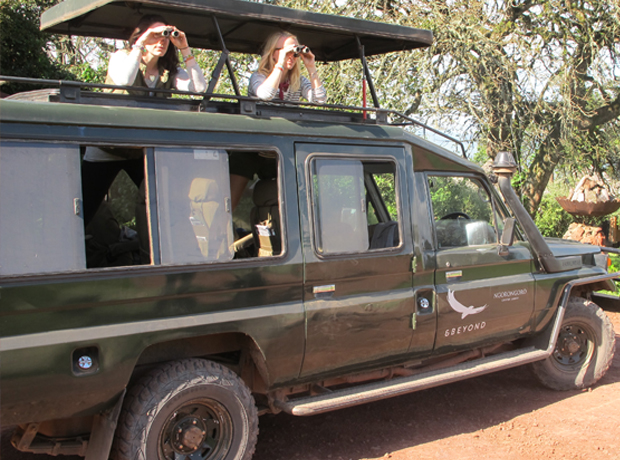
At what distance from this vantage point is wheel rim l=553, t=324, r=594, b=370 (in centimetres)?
548

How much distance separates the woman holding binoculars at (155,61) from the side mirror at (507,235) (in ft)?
8.56

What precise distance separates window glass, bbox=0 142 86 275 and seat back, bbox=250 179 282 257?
1243mm

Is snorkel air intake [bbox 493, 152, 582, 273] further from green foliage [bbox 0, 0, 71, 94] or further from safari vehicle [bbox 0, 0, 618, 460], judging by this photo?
green foliage [bbox 0, 0, 71, 94]

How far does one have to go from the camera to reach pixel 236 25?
4.47 m

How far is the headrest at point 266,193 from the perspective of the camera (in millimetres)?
3930

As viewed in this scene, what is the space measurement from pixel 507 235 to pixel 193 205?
262cm

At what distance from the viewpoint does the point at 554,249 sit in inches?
209

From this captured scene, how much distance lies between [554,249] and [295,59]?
115 inches

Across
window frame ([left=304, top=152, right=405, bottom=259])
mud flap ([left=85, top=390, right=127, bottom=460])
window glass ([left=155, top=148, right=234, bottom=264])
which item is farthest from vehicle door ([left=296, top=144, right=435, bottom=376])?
mud flap ([left=85, top=390, right=127, bottom=460])

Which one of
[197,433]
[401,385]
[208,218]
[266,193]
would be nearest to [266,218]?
[266,193]

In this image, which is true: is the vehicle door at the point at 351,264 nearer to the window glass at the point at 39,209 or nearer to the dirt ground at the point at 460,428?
the dirt ground at the point at 460,428

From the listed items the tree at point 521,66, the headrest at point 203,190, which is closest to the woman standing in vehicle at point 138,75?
the headrest at point 203,190

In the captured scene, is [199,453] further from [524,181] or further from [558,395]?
[524,181]

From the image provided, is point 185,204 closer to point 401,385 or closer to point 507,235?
point 401,385
